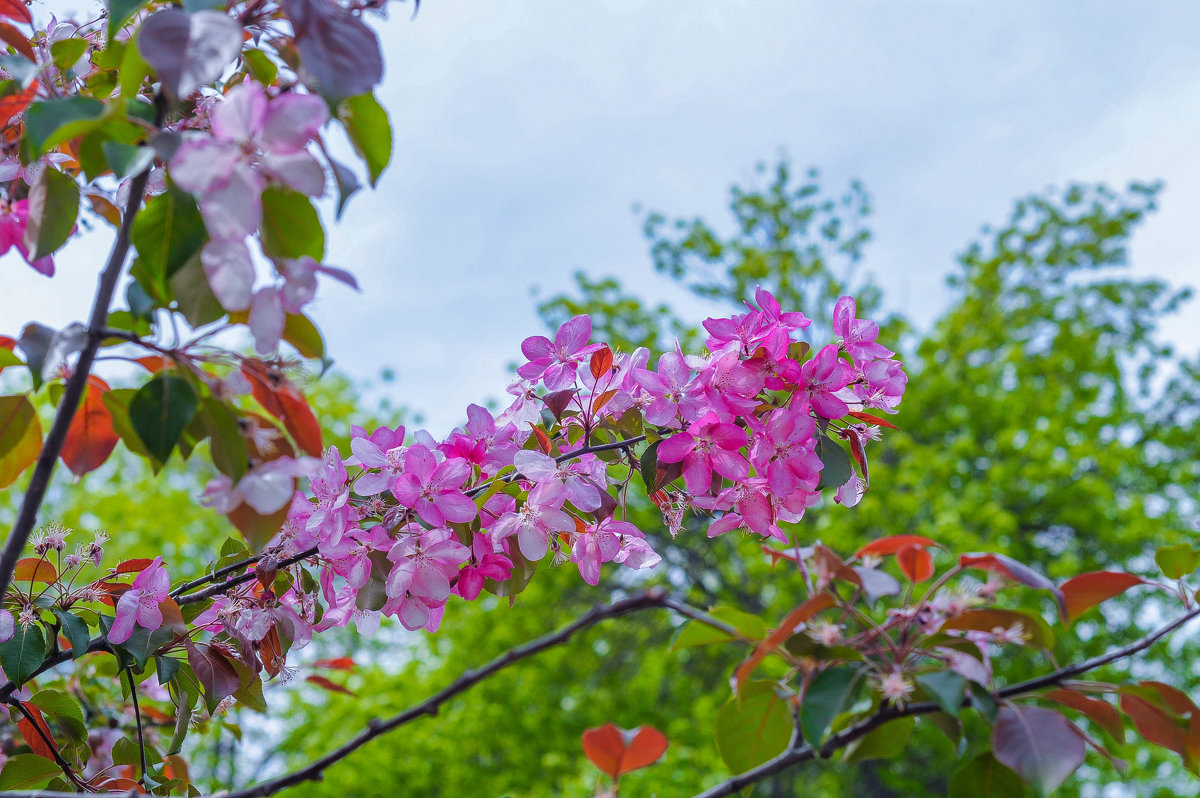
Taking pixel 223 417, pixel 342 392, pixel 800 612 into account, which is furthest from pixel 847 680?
pixel 342 392

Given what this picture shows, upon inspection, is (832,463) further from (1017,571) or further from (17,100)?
(17,100)

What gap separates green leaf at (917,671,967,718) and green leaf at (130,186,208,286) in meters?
0.75

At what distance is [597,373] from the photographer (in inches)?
49.3

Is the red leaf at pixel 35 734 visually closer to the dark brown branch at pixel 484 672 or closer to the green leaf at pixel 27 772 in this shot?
the green leaf at pixel 27 772

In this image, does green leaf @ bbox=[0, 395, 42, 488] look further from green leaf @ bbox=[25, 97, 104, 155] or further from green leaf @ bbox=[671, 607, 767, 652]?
green leaf @ bbox=[671, 607, 767, 652]

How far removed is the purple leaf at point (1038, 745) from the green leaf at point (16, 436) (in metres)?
1.00

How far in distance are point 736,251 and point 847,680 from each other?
383 inches

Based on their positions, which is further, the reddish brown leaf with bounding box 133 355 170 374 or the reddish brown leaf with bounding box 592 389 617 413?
the reddish brown leaf with bounding box 592 389 617 413

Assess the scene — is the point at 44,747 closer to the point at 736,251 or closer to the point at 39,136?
the point at 39,136

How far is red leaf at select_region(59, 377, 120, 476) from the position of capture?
36.9 inches

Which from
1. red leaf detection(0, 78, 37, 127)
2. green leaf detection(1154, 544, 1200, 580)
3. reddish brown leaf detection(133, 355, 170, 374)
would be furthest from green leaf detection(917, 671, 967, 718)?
red leaf detection(0, 78, 37, 127)

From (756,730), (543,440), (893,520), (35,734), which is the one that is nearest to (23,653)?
(35,734)

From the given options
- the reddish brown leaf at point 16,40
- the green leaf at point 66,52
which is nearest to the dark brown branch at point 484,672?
the reddish brown leaf at point 16,40

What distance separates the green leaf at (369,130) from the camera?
821 millimetres
